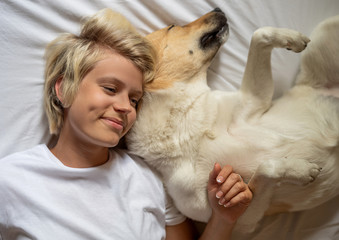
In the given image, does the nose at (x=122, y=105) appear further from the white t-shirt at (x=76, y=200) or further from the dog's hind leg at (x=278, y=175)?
the dog's hind leg at (x=278, y=175)

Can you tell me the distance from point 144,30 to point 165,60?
0.93ft

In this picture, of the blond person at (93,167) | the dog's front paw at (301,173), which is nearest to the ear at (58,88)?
the blond person at (93,167)

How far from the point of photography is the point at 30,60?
1.34 m

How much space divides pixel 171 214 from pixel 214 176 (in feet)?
1.15

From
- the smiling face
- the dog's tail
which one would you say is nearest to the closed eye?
the smiling face

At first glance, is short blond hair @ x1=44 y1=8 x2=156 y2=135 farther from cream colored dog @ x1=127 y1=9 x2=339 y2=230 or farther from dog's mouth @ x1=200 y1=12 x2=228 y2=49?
dog's mouth @ x1=200 y1=12 x2=228 y2=49

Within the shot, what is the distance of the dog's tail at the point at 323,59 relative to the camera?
1.35m

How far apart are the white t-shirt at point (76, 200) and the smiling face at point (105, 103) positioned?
7.4 inches

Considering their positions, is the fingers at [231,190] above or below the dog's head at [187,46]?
below

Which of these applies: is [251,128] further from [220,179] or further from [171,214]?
[171,214]

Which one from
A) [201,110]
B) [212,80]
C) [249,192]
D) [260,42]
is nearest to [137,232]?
[249,192]

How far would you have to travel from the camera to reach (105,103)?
1081 millimetres

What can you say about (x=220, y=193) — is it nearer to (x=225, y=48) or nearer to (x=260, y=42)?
(x=260, y=42)

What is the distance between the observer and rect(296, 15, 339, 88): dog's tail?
4.42 feet
